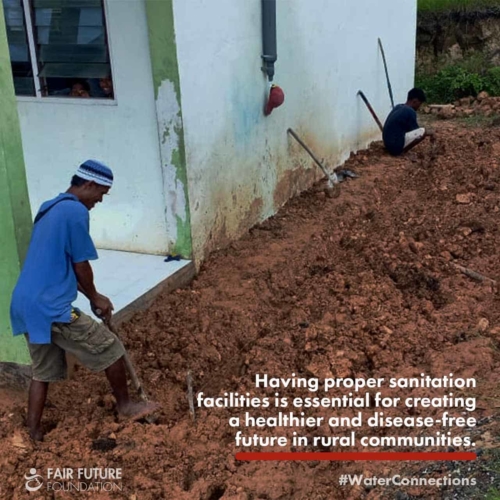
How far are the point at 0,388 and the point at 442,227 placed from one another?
4.42 meters

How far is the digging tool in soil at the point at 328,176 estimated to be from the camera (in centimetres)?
735

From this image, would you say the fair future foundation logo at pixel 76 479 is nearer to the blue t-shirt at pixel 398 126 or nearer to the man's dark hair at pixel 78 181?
the man's dark hair at pixel 78 181

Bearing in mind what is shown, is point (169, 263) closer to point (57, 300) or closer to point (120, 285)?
point (120, 285)

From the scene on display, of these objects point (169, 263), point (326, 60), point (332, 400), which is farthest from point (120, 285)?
point (326, 60)

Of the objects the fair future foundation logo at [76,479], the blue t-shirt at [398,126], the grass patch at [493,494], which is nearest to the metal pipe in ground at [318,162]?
the blue t-shirt at [398,126]

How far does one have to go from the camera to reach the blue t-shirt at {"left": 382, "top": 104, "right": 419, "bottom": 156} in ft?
29.5

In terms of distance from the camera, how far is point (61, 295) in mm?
3535

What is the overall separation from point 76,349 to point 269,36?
393 centimetres

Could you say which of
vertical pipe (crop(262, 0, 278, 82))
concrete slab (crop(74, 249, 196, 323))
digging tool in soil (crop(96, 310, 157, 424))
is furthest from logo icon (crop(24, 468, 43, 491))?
vertical pipe (crop(262, 0, 278, 82))

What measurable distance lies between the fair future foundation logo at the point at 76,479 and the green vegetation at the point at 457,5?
14021 mm

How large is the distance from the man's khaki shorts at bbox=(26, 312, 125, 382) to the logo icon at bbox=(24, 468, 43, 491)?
19.8 inches

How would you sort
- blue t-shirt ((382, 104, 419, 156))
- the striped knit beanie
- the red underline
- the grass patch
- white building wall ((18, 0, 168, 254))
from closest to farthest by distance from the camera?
1. the grass patch
2. the red underline
3. the striped knit beanie
4. white building wall ((18, 0, 168, 254))
5. blue t-shirt ((382, 104, 419, 156))

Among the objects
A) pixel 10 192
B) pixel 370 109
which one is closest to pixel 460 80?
pixel 370 109

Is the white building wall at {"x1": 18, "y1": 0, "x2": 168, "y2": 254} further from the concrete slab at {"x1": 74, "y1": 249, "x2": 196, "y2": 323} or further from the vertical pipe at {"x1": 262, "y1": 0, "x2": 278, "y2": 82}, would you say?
the vertical pipe at {"x1": 262, "y1": 0, "x2": 278, "y2": 82}
